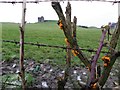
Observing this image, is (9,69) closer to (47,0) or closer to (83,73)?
(83,73)

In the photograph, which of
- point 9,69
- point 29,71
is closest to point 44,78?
point 29,71

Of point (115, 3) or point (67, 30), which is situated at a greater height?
point (115, 3)

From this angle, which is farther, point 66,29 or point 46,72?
point 46,72

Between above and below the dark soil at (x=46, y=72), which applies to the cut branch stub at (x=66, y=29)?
above

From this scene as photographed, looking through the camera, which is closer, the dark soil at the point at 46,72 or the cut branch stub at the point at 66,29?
the cut branch stub at the point at 66,29

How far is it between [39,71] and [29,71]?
1.71ft

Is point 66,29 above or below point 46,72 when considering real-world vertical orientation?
above

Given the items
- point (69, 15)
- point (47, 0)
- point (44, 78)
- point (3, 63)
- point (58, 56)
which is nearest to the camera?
point (47, 0)

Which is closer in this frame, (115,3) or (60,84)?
(115,3)

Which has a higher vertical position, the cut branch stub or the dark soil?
the cut branch stub

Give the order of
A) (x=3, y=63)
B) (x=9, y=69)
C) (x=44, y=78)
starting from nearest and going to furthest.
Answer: (x=44, y=78) → (x=9, y=69) → (x=3, y=63)

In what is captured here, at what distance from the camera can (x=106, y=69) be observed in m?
4.05

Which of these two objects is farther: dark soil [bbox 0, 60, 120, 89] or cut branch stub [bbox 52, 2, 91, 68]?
dark soil [bbox 0, 60, 120, 89]

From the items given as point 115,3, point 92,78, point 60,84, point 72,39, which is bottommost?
point 60,84
